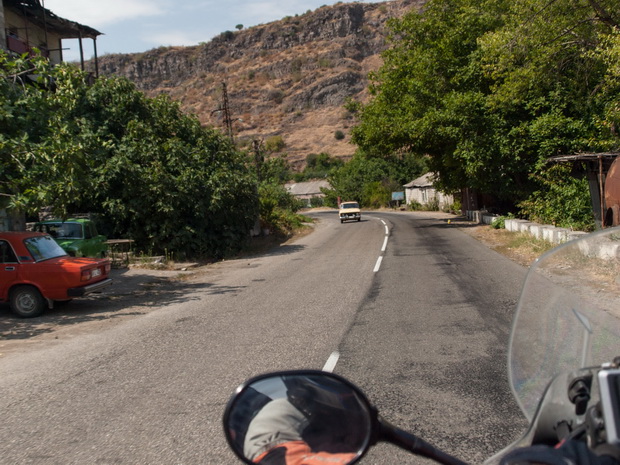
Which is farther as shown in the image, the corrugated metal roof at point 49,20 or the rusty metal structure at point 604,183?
the corrugated metal roof at point 49,20

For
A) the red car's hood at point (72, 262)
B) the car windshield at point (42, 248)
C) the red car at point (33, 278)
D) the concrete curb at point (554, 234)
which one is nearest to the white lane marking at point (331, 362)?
the concrete curb at point (554, 234)

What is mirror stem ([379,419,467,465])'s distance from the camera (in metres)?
1.72

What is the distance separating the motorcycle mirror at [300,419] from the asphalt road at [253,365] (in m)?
2.42

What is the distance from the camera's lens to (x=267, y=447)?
67.2 inches

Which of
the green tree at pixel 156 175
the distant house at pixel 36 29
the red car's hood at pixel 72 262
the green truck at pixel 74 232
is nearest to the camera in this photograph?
the red car's hood at pixel 72 262

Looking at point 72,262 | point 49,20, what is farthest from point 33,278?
point 49,20

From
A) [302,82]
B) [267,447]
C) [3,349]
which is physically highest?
[302,82]

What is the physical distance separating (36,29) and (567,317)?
109 feet

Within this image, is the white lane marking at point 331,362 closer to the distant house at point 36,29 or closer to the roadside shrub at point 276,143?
the distant house at point 36,29

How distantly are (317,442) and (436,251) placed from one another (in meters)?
16.7

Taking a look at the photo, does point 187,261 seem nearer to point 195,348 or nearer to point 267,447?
point 195,348

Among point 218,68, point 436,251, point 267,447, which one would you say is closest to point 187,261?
point 436,251

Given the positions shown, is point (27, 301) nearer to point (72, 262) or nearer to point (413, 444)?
point (72, 262)

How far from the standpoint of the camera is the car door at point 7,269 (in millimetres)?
10570
